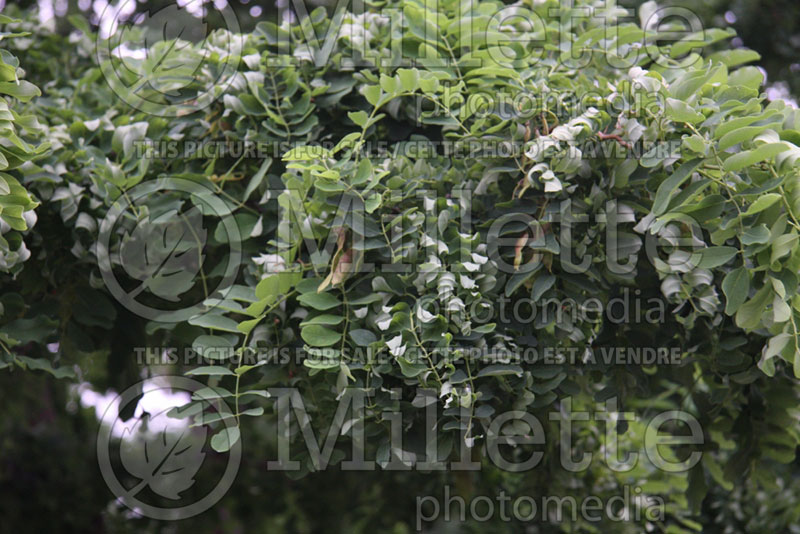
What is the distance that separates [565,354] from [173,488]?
863 mm

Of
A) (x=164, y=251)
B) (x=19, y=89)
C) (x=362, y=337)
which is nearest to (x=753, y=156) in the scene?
(x=362, y=337)

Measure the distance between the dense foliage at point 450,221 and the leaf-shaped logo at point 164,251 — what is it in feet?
0.04

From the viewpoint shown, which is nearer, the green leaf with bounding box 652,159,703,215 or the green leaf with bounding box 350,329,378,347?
the green leaf with bounding box 652,159,703,215

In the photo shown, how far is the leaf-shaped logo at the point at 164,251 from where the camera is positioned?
1.63 m

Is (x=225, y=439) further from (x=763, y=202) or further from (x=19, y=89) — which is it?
(x=763, y=202)

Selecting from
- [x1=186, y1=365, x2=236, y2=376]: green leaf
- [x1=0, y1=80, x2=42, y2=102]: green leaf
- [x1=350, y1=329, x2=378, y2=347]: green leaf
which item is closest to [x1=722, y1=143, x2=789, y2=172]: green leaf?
[x1=350, y1=329, x2=378, y2=347]: green leaf

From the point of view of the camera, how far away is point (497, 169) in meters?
1.44

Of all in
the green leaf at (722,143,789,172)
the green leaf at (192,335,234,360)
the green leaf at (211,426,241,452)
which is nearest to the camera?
the green leaf at (722,143,789,172)

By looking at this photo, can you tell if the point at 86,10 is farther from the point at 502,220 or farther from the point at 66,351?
the point at 502,220

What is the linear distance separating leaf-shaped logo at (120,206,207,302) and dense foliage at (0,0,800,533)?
0.04 ft

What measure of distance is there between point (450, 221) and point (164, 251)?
62 centimetres

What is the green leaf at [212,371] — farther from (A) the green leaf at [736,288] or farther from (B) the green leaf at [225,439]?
(A) the green leaf at [736,288]

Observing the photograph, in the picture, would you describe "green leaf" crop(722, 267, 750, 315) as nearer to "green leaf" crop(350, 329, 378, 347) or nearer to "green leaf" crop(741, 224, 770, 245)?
"green leaf" crop(741, 224, 770, 245)

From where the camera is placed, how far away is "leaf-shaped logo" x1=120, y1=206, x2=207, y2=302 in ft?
5.33
